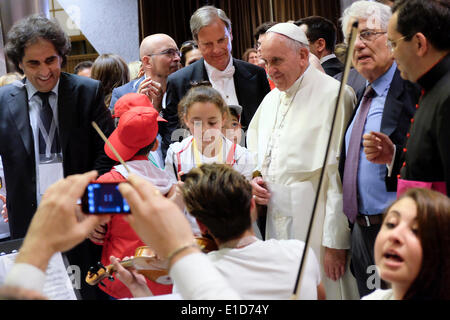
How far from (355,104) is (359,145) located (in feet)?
1.16

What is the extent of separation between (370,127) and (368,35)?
16.4 inches

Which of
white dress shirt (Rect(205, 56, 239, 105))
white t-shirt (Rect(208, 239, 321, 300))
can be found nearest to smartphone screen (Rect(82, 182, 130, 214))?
white t-shirt (Rect(208, 239, 321, 300))

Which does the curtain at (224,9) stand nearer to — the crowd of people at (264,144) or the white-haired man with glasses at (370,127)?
the crowd of people at (264,144)

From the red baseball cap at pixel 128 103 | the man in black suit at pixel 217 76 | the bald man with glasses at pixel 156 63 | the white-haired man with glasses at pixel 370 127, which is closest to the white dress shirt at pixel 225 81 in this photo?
the man in black suit at pixel 217 76

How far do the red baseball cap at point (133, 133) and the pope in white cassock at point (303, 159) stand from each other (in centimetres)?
57

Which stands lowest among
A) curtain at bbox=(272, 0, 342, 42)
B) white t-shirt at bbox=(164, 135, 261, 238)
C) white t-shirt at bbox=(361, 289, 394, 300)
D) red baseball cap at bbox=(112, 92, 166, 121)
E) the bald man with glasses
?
white t-shirt at bbox=(361, 289, 394, 300)

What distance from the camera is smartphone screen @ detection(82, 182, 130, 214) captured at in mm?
1146

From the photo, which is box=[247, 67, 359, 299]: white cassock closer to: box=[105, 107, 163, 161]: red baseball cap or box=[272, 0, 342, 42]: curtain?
box=[105, 107, 163, 161]: red baseball cap

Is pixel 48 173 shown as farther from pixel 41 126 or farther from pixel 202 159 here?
pixel 202 159

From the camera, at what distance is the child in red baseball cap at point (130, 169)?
2.53m

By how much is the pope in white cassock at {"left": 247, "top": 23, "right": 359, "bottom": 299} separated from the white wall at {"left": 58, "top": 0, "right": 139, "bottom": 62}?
13.7 feet

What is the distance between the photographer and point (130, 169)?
2586mm
